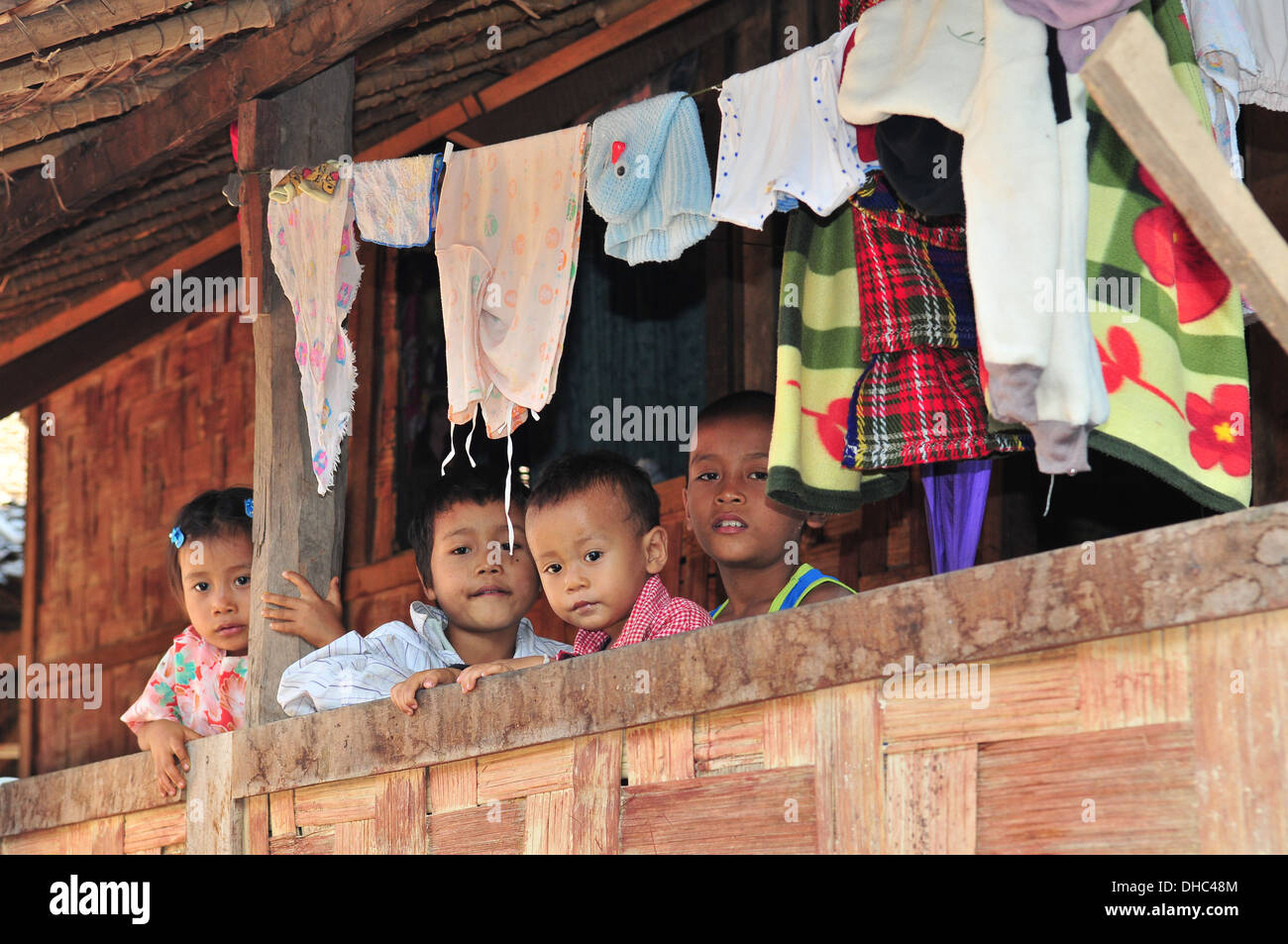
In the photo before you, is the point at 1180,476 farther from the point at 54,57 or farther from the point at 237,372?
the point at 237,372

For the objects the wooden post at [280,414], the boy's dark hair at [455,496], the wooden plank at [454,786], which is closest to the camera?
the wooden plank at [454,786]

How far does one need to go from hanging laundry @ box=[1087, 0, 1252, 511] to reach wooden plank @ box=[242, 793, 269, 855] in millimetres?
2247

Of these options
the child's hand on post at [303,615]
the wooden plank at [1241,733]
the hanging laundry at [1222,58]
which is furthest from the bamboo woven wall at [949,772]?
the hanging laundry at [1222,58]

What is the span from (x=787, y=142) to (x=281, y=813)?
1.98 meters

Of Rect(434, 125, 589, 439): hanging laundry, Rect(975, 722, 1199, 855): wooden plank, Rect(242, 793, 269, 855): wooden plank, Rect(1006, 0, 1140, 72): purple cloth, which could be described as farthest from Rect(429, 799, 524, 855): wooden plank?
Rect(1006, 0, 1140, 72): purple cloth

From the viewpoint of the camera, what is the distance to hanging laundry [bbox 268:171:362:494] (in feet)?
13.2

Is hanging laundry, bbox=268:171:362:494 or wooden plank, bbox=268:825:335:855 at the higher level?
hanging laundry, bbox=268:171:362:494

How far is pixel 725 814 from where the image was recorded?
9.21 ft

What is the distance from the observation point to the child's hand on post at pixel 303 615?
4.00m

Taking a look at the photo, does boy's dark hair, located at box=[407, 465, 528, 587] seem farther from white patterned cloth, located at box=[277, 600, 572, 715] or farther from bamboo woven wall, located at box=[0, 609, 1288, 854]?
bamboo woven wall, located at box=[0, 609, 1288, 854]

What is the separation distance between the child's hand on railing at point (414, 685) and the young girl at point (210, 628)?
1.25 meters

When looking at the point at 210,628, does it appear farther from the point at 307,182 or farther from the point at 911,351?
the point at 911,351

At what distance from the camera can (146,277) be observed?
607cm

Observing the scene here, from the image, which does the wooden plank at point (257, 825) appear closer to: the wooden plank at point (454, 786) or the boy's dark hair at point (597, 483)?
the wooden plank at point (454, 786)
